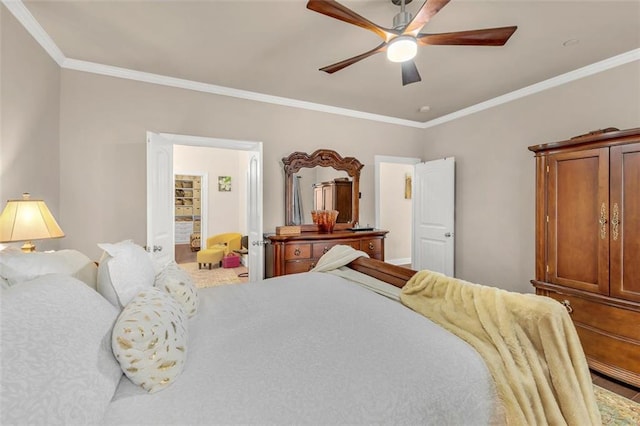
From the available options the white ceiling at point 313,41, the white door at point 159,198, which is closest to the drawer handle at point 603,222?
the white ceiling at point 313,41

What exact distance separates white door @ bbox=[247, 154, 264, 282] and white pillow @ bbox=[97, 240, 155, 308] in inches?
82.6

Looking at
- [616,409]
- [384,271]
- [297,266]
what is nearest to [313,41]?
[384,271]

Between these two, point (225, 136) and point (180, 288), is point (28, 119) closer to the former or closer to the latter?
point (225, 136)

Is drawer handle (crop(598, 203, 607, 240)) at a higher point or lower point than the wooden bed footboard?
higher

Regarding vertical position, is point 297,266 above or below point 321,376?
below

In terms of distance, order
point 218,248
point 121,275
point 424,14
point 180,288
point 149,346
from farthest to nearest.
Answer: point 218,248 < point 424,14 < point 180,288 < point 121,275 < point 149,346

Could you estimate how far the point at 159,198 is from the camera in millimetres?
2885

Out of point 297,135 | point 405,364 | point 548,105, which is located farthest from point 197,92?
point 548,105

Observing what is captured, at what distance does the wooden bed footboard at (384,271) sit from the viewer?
1792mm

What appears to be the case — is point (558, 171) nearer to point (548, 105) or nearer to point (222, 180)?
point (548, 105)

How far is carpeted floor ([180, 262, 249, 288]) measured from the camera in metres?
4.68

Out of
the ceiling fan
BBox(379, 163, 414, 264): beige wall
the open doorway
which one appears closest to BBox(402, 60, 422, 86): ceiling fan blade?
the ceiling fan

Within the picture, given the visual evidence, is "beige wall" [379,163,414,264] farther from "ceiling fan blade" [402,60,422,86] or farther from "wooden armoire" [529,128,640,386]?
"ceiling fan blade" [402,60,422,86]

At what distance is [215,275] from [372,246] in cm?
287
